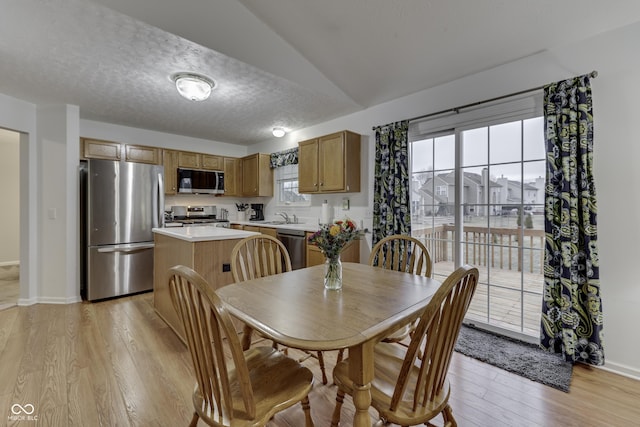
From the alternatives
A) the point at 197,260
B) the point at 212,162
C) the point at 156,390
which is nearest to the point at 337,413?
the point at 156,390

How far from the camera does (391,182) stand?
310 centimetres

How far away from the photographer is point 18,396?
1704 millimetres

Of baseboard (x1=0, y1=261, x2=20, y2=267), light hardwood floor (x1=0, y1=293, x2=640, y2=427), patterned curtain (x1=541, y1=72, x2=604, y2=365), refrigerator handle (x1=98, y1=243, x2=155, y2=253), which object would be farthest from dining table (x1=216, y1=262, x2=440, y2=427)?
baseboard (x1=0, y1=261, x2=20, y2=267)

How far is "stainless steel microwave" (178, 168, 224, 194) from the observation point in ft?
15.0

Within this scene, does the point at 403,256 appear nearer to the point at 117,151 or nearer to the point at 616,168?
the point at 616,168

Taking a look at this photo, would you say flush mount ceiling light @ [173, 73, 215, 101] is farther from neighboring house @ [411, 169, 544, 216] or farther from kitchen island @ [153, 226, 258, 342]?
neighboring house @ [411, 169, 544, 216]

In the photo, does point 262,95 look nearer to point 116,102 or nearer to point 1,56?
point 116,102

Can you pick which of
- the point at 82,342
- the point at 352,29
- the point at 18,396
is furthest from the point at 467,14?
the point at 82,342

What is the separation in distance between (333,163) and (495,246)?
2004 mm

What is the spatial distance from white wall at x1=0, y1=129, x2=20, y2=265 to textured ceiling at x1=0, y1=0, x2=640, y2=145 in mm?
3148

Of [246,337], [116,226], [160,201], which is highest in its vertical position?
[160,201]

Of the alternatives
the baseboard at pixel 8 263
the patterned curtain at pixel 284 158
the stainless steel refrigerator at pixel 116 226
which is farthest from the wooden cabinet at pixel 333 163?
the baseboard at pixel 8 263

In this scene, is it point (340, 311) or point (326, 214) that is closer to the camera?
point (340, 311)
